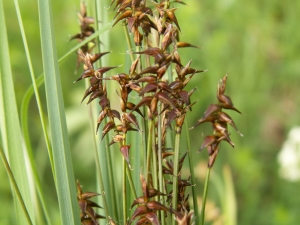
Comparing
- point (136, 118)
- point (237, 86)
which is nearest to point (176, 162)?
point (136, 118)

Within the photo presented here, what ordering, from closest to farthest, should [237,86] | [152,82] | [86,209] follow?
[152,82]
[86,209]
[237,86]

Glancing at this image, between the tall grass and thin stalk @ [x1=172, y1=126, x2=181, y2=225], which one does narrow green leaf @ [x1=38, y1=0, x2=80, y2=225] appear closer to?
the tall grass

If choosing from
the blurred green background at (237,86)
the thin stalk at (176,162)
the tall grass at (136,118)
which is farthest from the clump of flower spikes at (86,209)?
the blurred green background at (237,86)

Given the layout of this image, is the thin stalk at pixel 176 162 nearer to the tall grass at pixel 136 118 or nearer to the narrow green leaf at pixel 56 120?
the tall grass at pixel 136 118

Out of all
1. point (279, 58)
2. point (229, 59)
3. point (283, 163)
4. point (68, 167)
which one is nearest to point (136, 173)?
point (68, 167)

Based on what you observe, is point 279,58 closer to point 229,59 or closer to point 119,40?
point 229,59

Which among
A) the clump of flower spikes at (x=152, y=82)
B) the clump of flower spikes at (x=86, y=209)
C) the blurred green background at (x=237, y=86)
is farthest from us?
the blurred green background at (x=237, y=86)

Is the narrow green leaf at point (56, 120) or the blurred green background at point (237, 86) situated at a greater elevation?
the narrow green leaf at point (56, 120)

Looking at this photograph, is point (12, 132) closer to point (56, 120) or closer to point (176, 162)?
point (56, 120)
